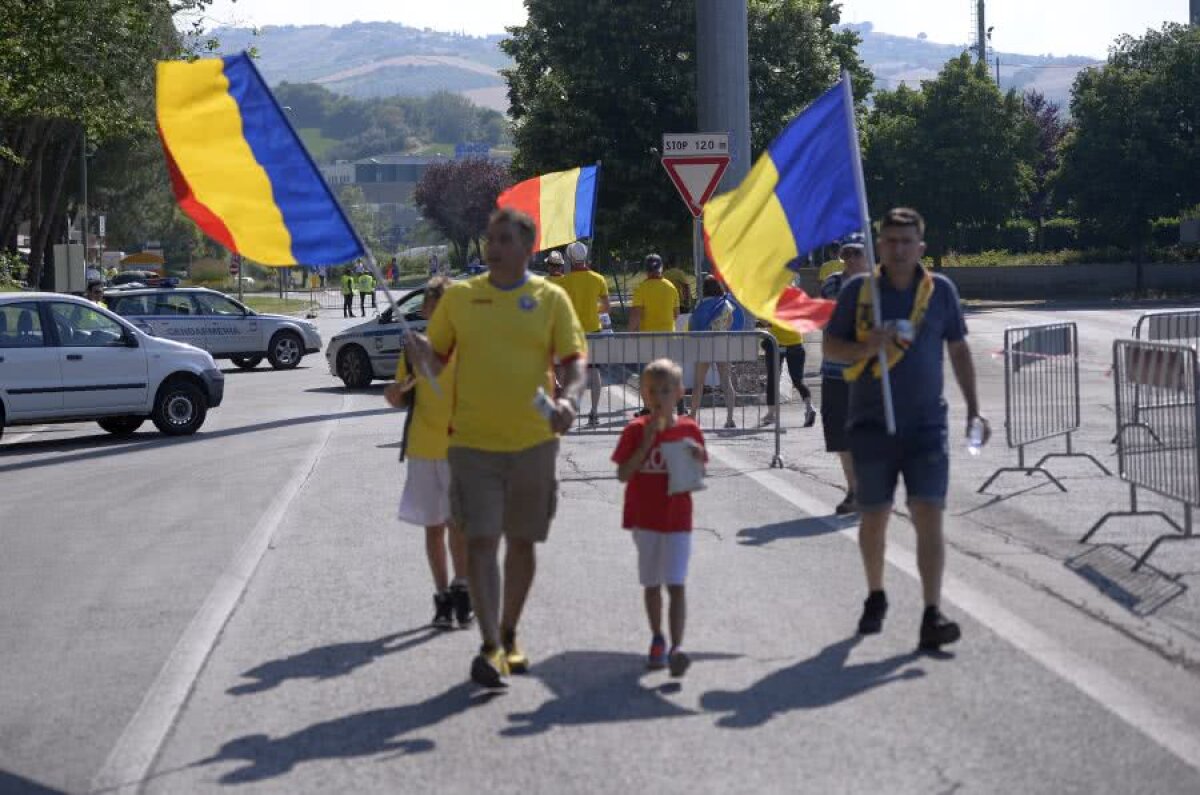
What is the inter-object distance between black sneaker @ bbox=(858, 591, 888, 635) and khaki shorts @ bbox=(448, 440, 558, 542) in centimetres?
170

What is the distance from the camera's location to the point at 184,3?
42281mm

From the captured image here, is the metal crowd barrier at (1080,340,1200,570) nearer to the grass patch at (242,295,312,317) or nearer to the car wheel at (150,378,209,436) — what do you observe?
the car wheel at (150,378,209,436)

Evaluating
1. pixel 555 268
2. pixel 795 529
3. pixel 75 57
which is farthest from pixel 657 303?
pixel 75 57

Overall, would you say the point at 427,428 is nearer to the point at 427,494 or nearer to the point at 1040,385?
the point at 427,494

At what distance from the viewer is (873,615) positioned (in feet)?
25.9

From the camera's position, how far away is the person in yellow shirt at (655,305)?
18234 mm

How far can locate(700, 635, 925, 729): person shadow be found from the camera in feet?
21.6

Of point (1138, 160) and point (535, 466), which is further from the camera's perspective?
point (1138, 160)

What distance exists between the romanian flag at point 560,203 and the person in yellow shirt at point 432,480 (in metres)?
11.6

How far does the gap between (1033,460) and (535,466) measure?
8520 mm

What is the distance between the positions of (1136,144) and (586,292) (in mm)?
41751

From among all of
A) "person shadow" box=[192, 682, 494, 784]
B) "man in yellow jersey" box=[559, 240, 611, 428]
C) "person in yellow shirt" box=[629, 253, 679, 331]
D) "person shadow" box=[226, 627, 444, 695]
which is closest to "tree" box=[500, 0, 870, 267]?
"person in yellow shirt" box=[629, 253, 679, 331]

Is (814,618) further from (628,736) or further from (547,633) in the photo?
(628,736)

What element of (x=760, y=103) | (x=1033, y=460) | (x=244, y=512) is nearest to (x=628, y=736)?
(x=244, y=512)
